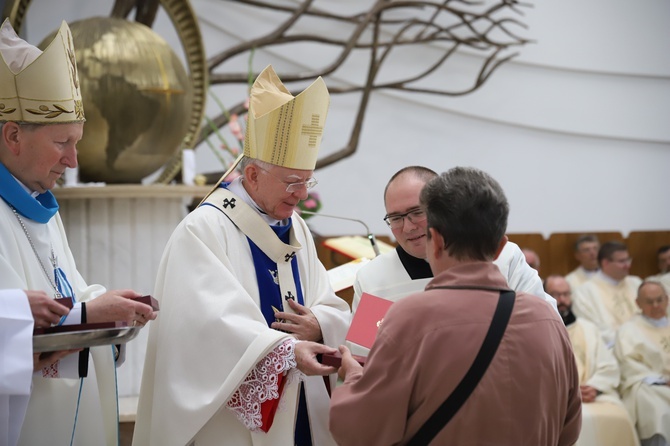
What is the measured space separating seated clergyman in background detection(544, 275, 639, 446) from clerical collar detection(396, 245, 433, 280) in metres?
3.42

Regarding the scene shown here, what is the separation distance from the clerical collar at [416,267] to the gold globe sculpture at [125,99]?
5.20ft

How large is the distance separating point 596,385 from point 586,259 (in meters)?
2.31

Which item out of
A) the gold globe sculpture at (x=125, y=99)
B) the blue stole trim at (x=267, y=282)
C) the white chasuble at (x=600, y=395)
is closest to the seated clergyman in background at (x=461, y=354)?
the blue stole trim at (x=267, y=282)

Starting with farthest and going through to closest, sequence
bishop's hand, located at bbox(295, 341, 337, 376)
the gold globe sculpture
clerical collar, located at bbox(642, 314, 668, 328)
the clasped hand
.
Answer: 1. clerical collar, located at bbox(642, 314, 668, 328)
2. the gold globe sculpture
3. bishop's hand, located at bbox(295, 341, 337, 376)
4. the clasped hand

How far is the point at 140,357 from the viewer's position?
4109 millimetres

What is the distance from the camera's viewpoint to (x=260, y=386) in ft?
9.04

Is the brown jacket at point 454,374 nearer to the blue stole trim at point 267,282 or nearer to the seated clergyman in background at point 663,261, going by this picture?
the blue stole trim at point 267,282

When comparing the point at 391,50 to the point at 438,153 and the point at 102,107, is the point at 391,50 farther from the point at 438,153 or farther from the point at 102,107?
the point at 102,107

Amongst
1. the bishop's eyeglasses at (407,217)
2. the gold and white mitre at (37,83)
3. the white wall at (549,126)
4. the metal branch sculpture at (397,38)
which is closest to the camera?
the gold and white mitre at (37,83)

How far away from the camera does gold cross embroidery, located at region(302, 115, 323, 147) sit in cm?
311

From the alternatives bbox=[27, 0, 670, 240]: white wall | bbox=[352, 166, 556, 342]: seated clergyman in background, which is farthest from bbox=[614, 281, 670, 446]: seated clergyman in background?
bbox=[352, 166, 556, 342]: seated clergyman in background

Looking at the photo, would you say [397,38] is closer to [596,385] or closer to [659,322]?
[659,322]

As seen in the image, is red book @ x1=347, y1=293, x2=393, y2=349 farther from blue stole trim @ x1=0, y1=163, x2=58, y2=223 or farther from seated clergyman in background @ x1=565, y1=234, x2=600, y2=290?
seated clergyman in background @ x1=565, y1=234, x2=600, y2=290

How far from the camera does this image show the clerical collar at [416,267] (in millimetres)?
3170
